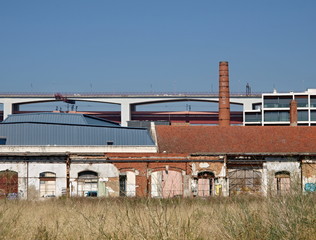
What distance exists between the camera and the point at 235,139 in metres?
32.2

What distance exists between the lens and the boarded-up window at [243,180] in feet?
93.5

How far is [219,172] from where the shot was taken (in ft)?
93.3

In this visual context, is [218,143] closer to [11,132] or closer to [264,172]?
[264,172]

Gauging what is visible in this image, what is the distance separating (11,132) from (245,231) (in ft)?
76.3

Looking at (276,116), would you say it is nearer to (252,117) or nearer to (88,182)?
(252,117)

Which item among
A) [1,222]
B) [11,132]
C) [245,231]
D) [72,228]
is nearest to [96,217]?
[72,228]

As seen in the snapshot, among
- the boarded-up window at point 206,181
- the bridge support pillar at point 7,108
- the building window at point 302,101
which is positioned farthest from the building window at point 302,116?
the boarded-up window at point 206,181

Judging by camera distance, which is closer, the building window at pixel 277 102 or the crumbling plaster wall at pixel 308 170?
the crumbling plaster wall at pixel 308 170

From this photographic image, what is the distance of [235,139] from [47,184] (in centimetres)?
1003

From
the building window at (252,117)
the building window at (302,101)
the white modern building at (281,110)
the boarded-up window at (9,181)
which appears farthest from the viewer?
the building window at (252,117)

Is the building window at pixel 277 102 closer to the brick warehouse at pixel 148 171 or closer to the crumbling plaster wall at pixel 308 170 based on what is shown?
the brick warehouse at pixel 148 171

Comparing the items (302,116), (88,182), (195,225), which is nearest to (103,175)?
(88,182)

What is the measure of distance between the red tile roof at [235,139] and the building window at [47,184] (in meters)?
5.92

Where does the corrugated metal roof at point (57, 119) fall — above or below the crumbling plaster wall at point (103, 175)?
above
